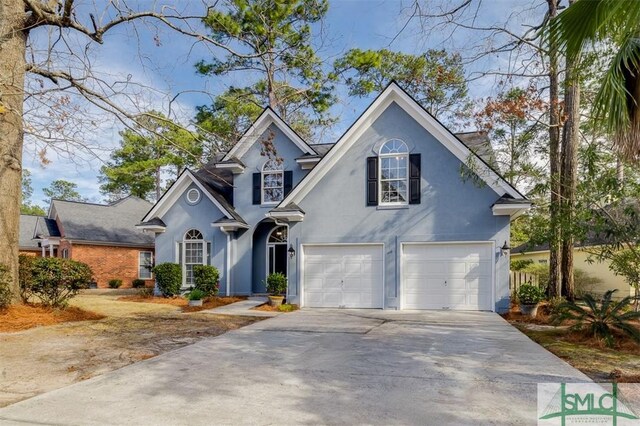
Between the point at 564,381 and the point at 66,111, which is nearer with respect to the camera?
the point at 564,381

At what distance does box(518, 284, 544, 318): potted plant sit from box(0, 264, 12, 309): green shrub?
44.3 feet

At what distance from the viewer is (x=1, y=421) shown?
4332mm

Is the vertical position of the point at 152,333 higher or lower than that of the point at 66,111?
lower

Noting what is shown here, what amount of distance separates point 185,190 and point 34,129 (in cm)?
981

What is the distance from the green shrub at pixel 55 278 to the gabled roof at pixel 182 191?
19.5 feet

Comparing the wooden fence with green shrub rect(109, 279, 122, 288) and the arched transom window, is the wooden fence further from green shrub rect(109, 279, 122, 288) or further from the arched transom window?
green shrub rect(109, 279, 122, 288)

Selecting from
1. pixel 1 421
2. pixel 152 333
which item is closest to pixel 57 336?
pixel 152 333

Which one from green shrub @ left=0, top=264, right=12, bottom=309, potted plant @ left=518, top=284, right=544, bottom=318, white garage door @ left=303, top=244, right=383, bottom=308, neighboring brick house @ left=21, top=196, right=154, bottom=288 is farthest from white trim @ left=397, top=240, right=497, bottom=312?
neighboring brick house @ left=21, top=196, right=154, bottom=288

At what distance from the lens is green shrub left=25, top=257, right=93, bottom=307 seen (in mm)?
11281

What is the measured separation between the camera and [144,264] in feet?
88.0

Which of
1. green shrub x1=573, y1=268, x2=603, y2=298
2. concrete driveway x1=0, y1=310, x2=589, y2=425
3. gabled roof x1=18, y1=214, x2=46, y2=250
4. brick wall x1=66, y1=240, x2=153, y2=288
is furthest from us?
gabled roof x1=18, y1=214, x2=46, y2=250

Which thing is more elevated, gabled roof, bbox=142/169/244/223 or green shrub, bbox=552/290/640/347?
gabled roof, bbox=142/169/244/223

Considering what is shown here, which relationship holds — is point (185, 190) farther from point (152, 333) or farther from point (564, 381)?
point (564, 381)

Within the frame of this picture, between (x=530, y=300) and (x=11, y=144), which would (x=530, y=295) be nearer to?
(x=530, y=300)
